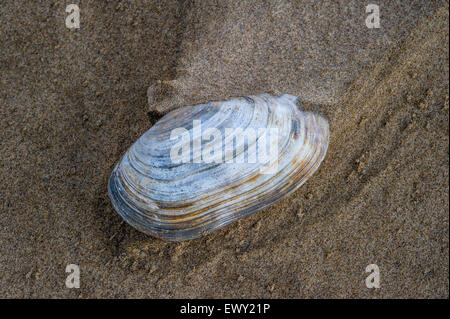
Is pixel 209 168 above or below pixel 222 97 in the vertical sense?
below

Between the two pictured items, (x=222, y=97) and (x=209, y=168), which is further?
(x=222, y=97)

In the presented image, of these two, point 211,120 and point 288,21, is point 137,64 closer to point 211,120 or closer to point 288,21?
point 211,120

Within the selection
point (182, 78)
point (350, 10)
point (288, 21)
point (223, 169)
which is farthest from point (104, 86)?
point (350, 10)

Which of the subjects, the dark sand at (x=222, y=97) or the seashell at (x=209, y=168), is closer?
the seashell at (x=209, y=168)
